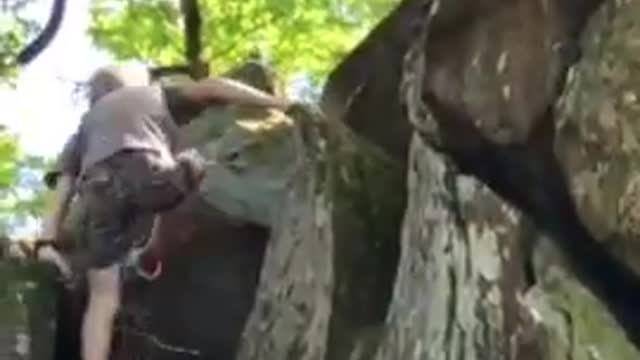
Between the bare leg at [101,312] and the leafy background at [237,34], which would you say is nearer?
the bare leg at [101,312]

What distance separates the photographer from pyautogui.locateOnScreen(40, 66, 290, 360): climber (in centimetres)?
841

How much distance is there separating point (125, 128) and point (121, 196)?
0.41 metres

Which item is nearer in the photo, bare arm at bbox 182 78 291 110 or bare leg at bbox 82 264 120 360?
bare leg at bbox 82 264 120 360

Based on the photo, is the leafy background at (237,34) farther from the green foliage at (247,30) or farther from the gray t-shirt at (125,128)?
the gray t-shirt at (125,128)

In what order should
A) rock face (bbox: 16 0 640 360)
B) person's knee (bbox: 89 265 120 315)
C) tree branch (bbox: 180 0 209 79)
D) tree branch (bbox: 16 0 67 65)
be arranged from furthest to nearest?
tree branch (bbox: 180 0 209 79), tree branch (bbox: 16 0 67 65), person's knee (bbox: 89 265 120 315), rock face (bbox: 16 0 640 360)

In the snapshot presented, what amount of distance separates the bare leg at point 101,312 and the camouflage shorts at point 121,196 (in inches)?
10.5

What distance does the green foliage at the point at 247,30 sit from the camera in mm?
16766

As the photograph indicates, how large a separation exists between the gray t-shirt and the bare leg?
0.67 m

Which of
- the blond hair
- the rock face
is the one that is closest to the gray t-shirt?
the blond hair

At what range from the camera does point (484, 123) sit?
7.10m

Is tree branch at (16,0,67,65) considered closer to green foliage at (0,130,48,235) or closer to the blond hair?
green foliage at (0,130,48,235)

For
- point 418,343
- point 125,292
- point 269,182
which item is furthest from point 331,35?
point 418,343

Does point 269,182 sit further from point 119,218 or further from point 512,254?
point 512,254

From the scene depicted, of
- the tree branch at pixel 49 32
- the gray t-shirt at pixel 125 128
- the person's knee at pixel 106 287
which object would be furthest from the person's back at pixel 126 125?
the tree branch at pixel 49 32
